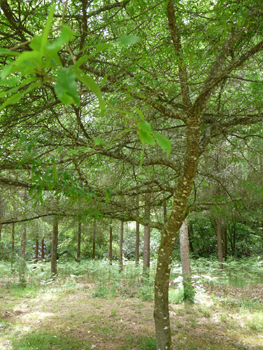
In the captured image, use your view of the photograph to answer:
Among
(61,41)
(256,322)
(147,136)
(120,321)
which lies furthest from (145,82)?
(256,322)

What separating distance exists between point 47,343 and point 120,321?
2.00 m

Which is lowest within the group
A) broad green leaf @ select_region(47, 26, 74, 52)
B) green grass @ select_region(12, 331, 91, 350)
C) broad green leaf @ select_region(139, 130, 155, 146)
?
green grass @ select_region(12, 331, 91, 350)

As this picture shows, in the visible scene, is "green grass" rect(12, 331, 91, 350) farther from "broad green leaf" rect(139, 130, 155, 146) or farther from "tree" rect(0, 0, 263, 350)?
"broad green leaf" rect(139, 130, 155, 146)

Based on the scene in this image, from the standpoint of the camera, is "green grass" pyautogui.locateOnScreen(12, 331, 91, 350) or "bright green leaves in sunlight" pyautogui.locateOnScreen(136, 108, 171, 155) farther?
"green grass" pyautogui.locateOnScreen(12, 331, 91, 350)

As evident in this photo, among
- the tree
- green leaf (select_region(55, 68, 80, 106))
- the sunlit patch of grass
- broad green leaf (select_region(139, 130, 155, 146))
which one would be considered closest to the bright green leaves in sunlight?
broad green leaf (select_region(139, 130, 155, 146))

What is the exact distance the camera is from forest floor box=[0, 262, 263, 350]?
16.7ft

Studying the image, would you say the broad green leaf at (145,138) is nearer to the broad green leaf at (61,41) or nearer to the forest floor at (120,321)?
the broad green leaf at (61,41)

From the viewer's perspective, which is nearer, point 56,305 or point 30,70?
point 30,70

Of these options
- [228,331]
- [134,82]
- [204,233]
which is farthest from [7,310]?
[204,233]

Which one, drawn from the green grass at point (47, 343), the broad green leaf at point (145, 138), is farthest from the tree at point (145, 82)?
the green grass at point (47, 343)

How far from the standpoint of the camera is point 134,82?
2248mm

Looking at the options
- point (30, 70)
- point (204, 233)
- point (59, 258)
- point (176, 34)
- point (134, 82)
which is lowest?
point (59, 258)

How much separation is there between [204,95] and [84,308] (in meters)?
7.24

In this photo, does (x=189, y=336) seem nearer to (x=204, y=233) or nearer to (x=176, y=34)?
(x=176, y=34)
